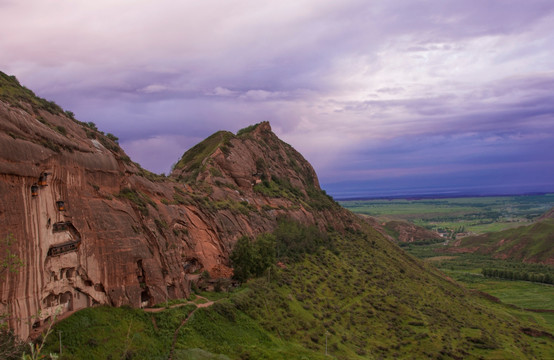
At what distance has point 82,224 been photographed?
95.8ft

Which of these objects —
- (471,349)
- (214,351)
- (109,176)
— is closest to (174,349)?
(214,351)

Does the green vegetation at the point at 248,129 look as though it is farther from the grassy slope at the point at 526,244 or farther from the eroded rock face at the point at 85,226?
the grassy slope at the point at 526,244

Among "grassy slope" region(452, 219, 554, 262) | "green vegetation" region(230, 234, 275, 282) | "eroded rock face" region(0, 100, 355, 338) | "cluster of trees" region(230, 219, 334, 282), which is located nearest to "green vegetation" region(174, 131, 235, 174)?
"cluster of trees" region(230, 219, 334, 282)

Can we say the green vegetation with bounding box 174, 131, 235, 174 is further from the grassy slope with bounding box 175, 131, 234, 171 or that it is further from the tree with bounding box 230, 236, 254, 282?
the tree with bounding box 230, 236, 254, 282

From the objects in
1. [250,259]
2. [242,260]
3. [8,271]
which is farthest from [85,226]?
[250,259]

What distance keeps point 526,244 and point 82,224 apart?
198 metres

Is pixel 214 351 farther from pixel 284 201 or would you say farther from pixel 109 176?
pixel 284 201

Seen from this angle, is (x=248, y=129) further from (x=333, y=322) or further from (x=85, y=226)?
(x=85, y=226)

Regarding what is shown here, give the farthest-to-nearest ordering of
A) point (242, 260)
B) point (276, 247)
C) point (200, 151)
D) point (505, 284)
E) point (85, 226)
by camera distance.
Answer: point (505, 284)
point (200, 151)
point (276, 247)
point (242, 260)
point (85, 226)

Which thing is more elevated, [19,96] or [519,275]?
[19,96]

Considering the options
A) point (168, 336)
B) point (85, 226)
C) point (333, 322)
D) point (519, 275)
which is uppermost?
point (85, 226)

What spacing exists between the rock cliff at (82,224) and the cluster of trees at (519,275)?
388ft

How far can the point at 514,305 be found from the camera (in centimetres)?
9994

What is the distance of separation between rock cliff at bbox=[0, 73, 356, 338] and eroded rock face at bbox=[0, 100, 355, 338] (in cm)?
7
